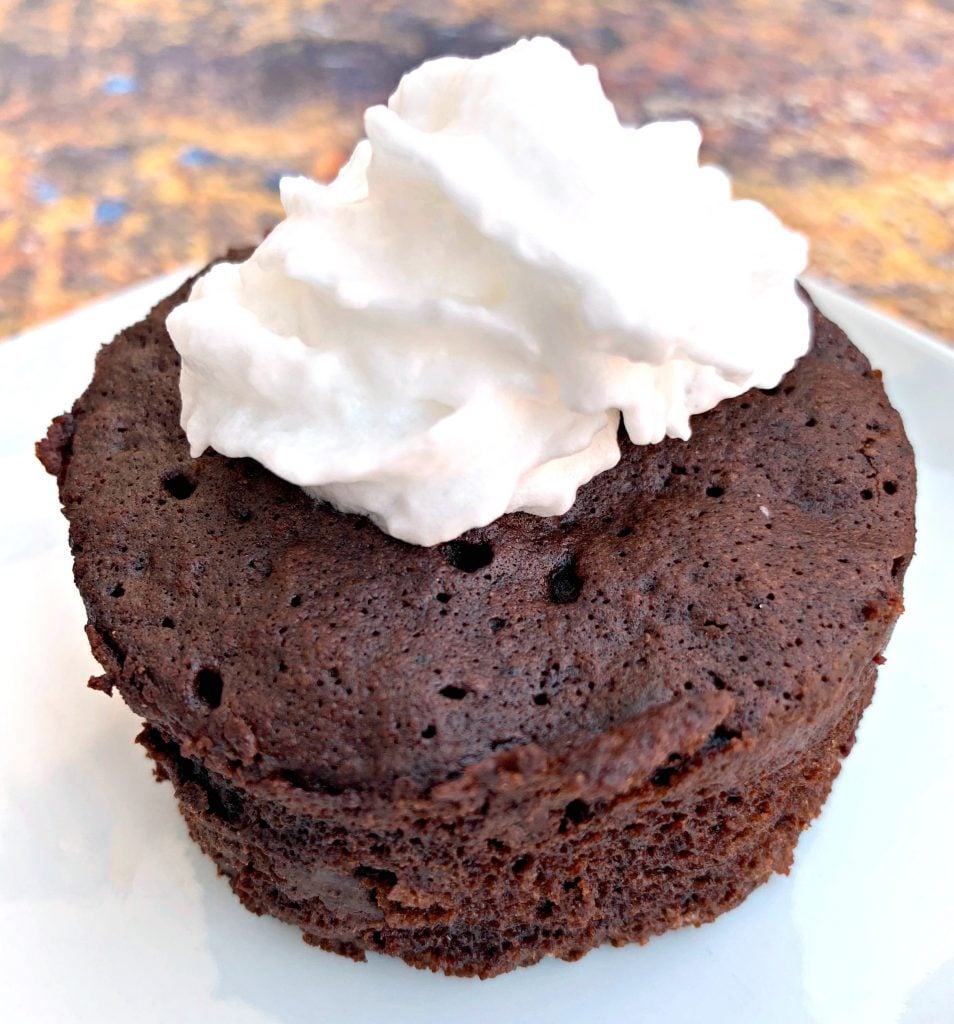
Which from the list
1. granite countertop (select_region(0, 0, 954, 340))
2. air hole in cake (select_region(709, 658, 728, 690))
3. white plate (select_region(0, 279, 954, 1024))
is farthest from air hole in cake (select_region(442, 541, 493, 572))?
granite countertop (select_region(0, 0, 954, 340))

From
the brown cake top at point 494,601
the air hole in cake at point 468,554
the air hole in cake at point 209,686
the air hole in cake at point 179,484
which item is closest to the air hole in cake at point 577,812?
the brown cake top at point 494,601

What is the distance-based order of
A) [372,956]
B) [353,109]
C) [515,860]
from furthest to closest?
[353,109], [372,956], [515,860]

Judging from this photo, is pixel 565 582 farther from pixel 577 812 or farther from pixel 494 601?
pixel 577 812

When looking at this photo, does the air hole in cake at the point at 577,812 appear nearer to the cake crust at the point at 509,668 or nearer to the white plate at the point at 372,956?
the cake crust at the point at 509,668

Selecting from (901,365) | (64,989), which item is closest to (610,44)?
(901,365)

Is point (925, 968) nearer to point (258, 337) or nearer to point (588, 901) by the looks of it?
point (588, 901)

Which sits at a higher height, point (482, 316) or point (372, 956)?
point (482, 316)

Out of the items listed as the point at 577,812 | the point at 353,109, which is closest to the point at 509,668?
the point at 577,812
